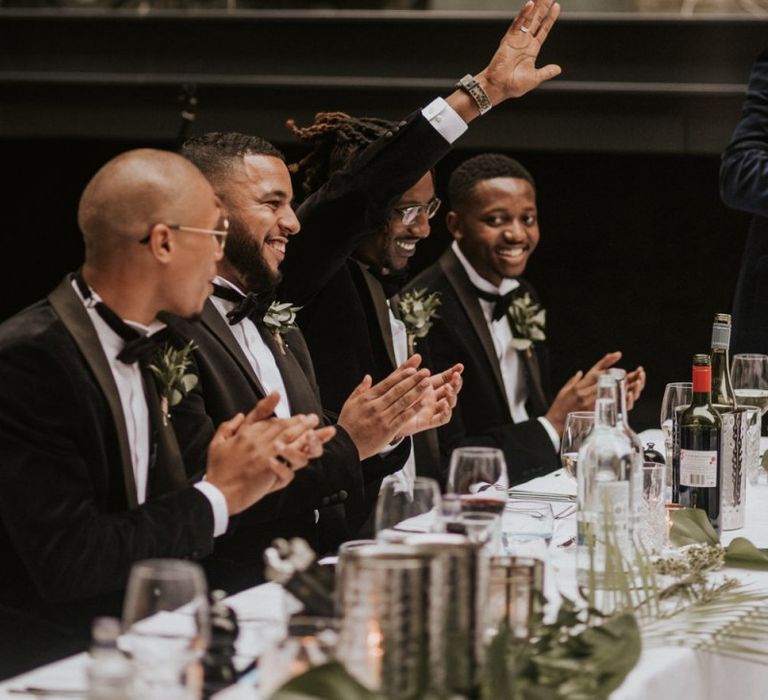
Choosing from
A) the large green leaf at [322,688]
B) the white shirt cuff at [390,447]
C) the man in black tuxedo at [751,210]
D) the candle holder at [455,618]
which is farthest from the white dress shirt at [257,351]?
the large green leaf at [322,688]

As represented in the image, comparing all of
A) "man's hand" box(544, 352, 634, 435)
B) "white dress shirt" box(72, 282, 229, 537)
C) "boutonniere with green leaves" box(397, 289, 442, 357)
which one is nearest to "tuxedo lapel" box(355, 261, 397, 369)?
"boutonniere with green leaves" box(397, 289, 442, 357)

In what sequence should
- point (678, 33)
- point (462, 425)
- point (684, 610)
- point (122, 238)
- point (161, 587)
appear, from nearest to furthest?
point (161, 587), point (684, 610), point (122, 238), point (462, 425), point (678, 33)

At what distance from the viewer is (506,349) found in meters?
4.89

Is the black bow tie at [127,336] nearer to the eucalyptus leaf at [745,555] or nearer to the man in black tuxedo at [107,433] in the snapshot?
the man in black tuxedo at [107,433]

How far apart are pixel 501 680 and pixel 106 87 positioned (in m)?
5.21

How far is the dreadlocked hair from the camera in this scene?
4102mm

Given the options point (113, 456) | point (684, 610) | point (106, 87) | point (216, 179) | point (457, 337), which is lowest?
point (684, 610)

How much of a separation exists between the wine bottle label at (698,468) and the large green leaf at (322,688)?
1.39 metres

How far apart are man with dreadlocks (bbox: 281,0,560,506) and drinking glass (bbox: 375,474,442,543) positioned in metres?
1.28

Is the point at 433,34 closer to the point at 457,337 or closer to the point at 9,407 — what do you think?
the point at 457,337

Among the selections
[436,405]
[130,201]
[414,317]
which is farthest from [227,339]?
[414,317]

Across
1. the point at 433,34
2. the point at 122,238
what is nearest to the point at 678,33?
the point at 433,34

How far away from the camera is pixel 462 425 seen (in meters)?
4.45

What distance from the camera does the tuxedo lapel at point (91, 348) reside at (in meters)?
2.47
